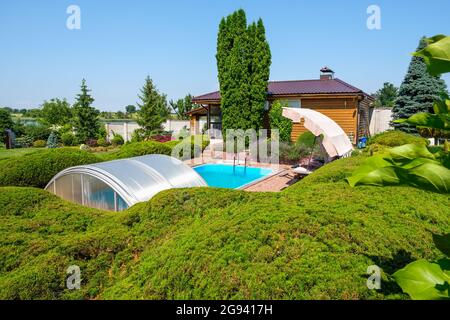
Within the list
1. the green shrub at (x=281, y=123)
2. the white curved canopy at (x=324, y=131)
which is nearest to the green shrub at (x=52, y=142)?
the green shrub at (x=281, y=123)

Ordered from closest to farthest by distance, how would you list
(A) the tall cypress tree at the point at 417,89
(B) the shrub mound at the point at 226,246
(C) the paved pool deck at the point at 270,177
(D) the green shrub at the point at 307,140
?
1. (B) the shrub mound at the point at 226,246
2. (C) the paved pool deck at the point at 270,177
3. (D) the green shrub at the point at 307,140
4. (A) the tall cypress tree at the point at 417,89

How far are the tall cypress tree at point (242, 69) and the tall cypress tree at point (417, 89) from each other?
11960 millimetres

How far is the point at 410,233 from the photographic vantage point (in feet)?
12.4

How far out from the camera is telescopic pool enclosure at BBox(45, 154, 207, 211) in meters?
8.91

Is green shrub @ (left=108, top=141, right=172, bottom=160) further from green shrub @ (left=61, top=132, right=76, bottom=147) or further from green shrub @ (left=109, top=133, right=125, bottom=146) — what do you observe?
green shrub @ (left=61, top=132, right=76, bottom=147)

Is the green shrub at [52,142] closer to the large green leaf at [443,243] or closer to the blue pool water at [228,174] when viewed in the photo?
the blue pool water at [228,174]

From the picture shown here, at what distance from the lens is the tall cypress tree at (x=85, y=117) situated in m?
36.7

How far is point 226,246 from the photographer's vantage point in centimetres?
347

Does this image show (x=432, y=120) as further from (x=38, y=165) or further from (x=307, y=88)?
(x=307, y=88)

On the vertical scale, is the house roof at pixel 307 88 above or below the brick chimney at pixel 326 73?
below

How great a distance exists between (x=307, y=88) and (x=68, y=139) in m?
24.8

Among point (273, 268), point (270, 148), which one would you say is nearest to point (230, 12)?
point (270, 148)

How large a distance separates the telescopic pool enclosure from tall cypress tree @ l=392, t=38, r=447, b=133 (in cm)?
2328

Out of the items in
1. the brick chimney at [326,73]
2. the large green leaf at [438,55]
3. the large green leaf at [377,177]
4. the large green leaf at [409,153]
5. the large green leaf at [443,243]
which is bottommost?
the large green leaf at [443,243]
